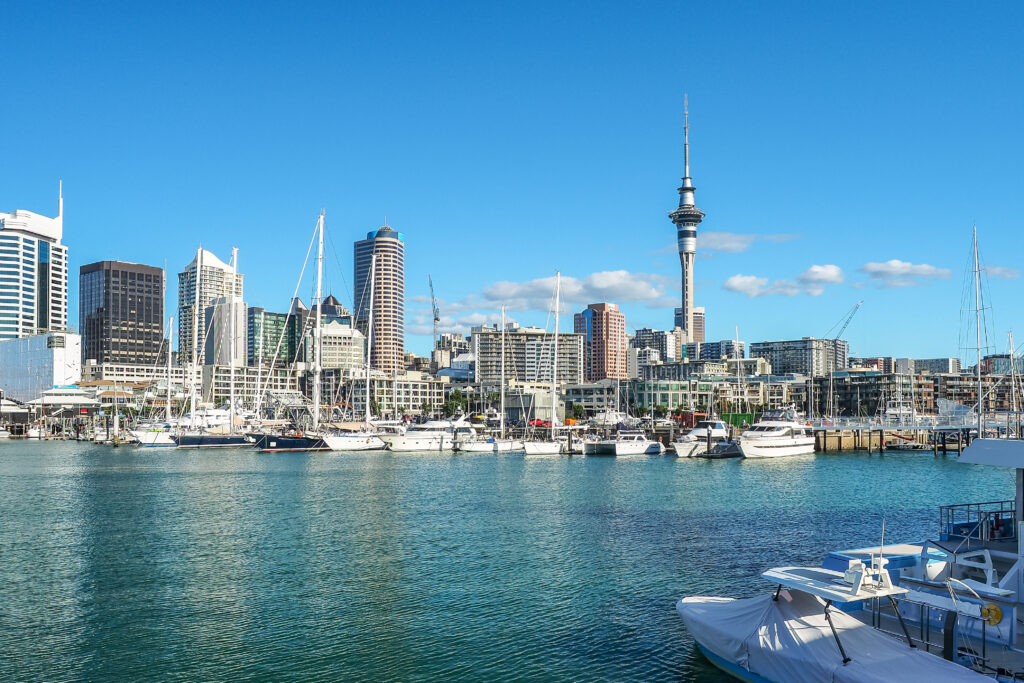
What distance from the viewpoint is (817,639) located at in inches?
886

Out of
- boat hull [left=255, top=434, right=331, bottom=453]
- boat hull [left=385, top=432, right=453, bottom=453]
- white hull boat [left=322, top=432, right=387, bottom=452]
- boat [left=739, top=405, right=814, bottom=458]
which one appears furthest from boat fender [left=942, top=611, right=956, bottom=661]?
boat hull [left=255, top=434, right=331, bottom=453]

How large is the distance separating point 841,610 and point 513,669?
10939mm

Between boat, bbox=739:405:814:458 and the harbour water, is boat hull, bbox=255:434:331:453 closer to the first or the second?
the harbour water

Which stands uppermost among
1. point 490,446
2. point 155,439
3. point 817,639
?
point 817,639

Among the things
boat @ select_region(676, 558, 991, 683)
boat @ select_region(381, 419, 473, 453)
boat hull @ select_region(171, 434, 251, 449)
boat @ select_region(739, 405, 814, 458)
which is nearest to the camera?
boat @ select_region(676, 558, 991, 683)

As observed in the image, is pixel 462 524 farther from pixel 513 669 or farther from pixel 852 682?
pixel 852 682

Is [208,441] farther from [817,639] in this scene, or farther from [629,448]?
[817,639]

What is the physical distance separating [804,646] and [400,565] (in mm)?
25475

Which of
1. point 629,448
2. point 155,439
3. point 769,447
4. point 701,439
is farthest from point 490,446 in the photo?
Result: point 155,439

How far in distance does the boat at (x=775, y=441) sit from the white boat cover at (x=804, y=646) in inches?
3790

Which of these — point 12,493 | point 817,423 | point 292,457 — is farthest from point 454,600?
point 817,423

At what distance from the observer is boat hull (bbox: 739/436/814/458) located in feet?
388

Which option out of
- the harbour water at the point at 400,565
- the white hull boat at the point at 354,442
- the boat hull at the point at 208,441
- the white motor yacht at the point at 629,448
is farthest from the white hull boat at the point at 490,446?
the harbour water at the point at 400,565

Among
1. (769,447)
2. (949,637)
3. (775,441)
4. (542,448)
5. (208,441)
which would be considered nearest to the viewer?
(949,637)
